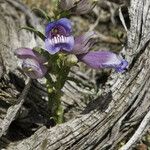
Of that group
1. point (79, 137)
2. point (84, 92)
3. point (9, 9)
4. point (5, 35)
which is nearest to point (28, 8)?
point (9, 9)

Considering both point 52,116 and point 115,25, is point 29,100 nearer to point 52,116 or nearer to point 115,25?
point 52,116

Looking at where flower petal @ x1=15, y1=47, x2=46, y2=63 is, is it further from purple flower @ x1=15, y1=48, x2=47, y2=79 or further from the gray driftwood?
the gray driftwood

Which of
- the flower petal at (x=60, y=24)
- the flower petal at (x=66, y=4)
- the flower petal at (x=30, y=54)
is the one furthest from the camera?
the flower petal at (x=30, y=54)

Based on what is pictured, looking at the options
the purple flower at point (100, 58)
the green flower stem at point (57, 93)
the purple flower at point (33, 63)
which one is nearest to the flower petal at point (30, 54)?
the purple flower at point (33, 63)

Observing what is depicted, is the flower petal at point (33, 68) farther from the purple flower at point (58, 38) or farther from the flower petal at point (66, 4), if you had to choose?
Result: the flower petal at point (66, 4)

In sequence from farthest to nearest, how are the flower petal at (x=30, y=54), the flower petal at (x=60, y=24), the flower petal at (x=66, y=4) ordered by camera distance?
1. the flower petal at (x=30, y=54)
2. the flower petal at (x=66, y=4)
3. the flower petal at (x=60, y=24)

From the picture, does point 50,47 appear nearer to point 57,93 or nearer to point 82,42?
point 82,42

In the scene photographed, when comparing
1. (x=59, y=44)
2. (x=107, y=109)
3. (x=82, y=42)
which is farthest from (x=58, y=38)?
(x=107, y=109)
